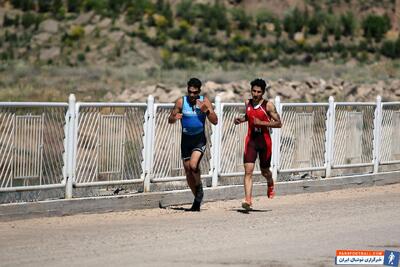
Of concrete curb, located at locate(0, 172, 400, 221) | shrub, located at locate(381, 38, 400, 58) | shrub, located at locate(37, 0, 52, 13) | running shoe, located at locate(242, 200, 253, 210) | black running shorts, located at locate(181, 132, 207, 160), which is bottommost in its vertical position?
concrete curb, located at locate(0, 172, 400, 221)

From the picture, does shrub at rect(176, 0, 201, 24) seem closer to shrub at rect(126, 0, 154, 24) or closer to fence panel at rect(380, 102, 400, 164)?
shrub at rect(126, 0, 154, 24)

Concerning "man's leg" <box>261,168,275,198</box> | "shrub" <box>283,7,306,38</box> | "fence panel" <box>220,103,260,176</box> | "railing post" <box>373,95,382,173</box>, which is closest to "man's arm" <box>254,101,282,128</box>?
"man's leg" <box>261,168,275,198</box>

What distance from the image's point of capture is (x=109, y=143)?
53.4 feet

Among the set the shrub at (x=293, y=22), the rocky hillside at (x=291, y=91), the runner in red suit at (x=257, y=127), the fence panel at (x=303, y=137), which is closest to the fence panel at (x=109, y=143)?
the runner in red suit at (x=257, y=127)

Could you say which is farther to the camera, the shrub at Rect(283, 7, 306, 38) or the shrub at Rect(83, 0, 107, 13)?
the shrub at Rect(283, 7, 306, 38)

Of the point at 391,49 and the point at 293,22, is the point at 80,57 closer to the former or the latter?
the point at 293,22

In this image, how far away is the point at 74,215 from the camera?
1559 centimetres

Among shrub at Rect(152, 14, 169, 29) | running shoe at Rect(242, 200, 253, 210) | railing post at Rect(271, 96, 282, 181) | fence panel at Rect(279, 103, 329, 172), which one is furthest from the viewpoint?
shrub at Rect(152, 14, 169, 29)

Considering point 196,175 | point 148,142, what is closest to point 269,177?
point 196,175

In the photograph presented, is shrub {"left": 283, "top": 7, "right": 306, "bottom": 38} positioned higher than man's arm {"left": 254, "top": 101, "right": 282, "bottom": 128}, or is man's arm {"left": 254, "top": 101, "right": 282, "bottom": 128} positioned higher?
shrub {"left": 283, "top": 7, "right": 306, "bottom": 38}

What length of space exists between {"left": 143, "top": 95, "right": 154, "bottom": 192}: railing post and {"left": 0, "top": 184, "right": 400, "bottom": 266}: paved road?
23.3 inches

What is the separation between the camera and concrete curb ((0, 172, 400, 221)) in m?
14.8

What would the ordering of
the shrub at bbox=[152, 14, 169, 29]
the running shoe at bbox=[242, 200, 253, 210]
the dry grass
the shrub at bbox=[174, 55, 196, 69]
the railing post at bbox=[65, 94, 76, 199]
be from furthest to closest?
the shrub at bbox=[152, 14, 169, 29]
the shrub at bbox=[174, 55, 196, 69]
the dry grass
the running shoe at bbox=[242, 200, 253, 210]
the railing post at bbox=[65, 94, 76, 199]

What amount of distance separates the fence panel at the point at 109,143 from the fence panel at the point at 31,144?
388 mm
